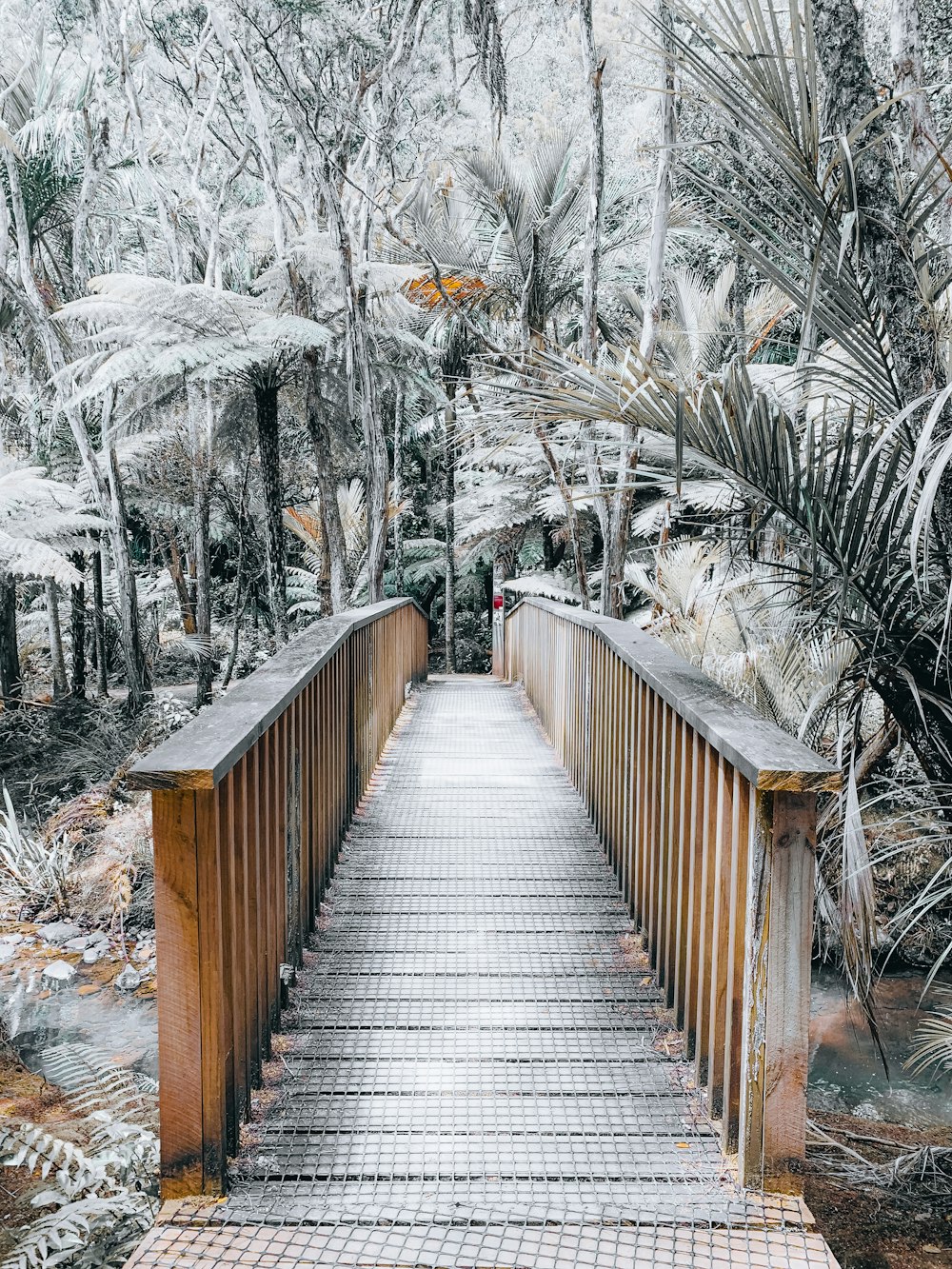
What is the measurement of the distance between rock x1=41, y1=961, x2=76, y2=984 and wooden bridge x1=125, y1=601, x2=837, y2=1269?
7.11 feet

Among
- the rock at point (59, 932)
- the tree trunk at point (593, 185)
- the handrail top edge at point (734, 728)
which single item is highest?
the tree trunk at point (593, 185)

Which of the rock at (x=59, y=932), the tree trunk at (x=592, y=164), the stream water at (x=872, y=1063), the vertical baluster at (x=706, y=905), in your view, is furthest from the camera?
the tree trunk at (x=592, y=164)

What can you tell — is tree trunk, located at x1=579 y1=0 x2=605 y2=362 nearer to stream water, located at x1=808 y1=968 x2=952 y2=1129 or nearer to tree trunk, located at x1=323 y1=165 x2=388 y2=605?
tree trunk, located at x1=323 y1=165 x2=388 y2=605

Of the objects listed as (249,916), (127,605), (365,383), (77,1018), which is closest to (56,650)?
(127,605)

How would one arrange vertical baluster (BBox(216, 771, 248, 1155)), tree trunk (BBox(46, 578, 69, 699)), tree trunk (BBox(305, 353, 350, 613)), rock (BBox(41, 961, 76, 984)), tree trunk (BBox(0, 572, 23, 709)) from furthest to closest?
1. tree trunk (BBox(46, 578, 69, 699))
2. tree trunk (BBox(0, 572, 23, 709))
3. tree trunk (BBox(305, 353, 350, 613))
4. rock (BBox(41, 961, 76, 984))
5. vertical baluster (BBox(216, 771, 248, 1155))

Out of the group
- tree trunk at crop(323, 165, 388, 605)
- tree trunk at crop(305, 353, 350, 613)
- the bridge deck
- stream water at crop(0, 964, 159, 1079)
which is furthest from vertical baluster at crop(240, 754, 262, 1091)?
tree trunk at crop(305, 353, 350, 613)

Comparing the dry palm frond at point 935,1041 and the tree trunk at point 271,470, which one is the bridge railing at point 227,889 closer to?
the dry palm frond at point 935,1041

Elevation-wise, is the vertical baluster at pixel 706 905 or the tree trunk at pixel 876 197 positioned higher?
the tree trunk at pixel 876 197

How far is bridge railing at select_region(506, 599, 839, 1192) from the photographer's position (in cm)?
200

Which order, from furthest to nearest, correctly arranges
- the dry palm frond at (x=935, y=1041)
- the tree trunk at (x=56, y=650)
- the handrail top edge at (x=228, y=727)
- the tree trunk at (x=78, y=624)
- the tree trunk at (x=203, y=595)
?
1. the tree trunk at (x=56, y=650)
2. the tree trunk at (x=78, y=624)
3. the tree trunk at (x=203, y=595)
4. the dry palm frond at (x=935, y=1041)
5. the handrail top edge at (x=228, y=727)

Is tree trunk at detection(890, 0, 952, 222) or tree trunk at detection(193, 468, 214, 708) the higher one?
tree trunk at detection(890, 0, 952, 222)

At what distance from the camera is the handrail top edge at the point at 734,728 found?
6.40ft

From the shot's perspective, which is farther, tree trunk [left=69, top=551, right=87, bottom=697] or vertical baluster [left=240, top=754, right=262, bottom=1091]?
tree trunk [left=69, top=551, right=87, bottom=697]

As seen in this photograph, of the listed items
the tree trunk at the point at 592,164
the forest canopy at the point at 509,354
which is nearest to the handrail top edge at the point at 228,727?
the forest canopy at the point at 509,354
